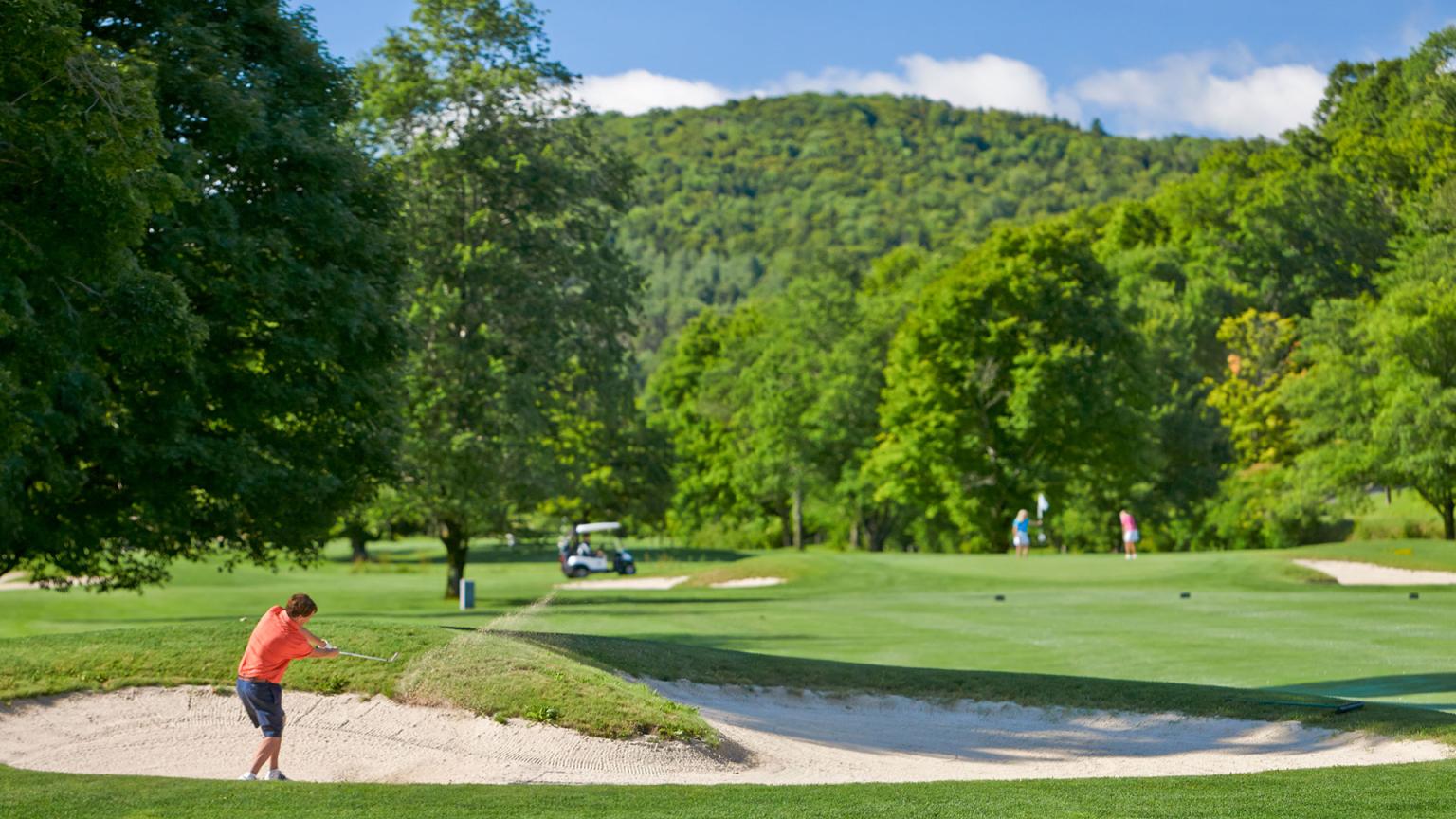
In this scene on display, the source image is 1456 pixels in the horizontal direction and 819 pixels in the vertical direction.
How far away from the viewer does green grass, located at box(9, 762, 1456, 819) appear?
10.5 metres

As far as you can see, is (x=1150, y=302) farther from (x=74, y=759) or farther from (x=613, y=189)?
(x=74, y=759)

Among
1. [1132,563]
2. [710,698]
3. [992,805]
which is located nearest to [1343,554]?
[1132,563]

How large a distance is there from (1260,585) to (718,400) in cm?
5273

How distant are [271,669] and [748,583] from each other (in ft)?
107

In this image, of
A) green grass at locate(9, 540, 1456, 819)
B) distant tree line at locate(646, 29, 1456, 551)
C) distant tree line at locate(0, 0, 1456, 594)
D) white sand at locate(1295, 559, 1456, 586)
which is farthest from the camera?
distant tree line at locate(646, 29, 1456, 551)

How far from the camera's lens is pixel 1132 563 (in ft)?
136

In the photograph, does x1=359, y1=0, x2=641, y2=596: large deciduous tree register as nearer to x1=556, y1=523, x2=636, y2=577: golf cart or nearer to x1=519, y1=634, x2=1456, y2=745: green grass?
x1=556, y1=523, x2=636, y2=577: golf cart

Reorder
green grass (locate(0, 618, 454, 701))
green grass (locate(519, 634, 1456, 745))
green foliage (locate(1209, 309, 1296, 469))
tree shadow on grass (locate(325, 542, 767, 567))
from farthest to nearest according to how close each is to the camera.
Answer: green foliage (locate(1209, 309, 1296, 469)) → tree shadow on grass (locate(325, 542, 767, 567)) → green grass (locate(519, 634, 1456, 745)) → green grass (locate(0, 618, 454, 701))

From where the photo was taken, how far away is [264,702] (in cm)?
1261

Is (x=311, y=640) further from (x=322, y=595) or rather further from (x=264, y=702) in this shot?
(x=322, y=595)

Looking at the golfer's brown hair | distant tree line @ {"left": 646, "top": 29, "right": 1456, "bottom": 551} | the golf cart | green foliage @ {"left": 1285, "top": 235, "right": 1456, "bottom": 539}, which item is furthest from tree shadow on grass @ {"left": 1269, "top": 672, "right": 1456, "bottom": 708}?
the golf cart

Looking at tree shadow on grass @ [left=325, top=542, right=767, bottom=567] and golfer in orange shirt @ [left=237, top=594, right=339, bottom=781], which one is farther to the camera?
tree shadow on grass @ [left=325, top=542, right=767, bottom=567]

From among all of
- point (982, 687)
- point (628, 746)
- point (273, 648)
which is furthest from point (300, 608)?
point (982, 687)

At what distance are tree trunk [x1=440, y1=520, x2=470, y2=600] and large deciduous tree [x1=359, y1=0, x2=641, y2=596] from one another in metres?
1.34
